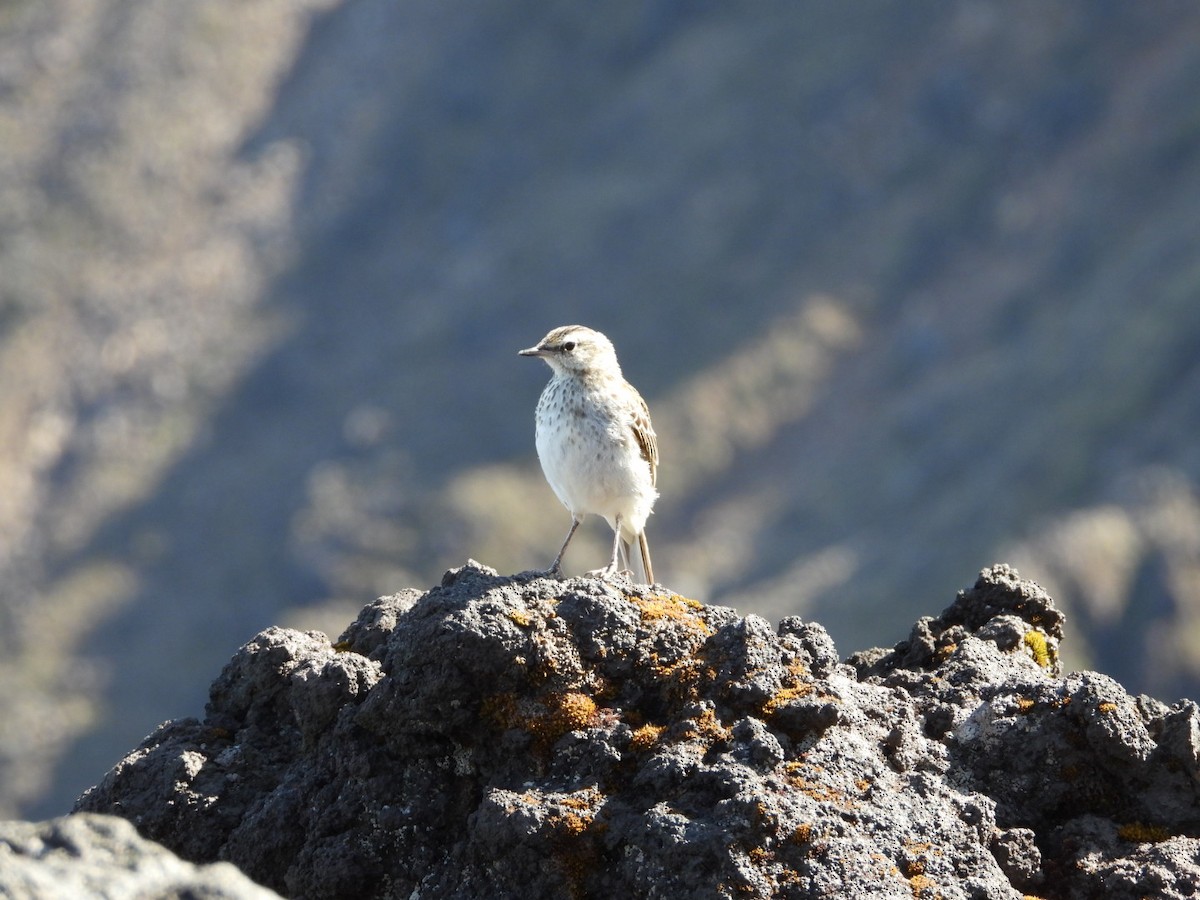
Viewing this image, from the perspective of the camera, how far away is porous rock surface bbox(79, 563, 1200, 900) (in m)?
8.86

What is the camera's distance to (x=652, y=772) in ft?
30.0

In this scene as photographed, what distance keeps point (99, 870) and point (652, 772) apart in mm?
3227

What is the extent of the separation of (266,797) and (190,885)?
10.2ft

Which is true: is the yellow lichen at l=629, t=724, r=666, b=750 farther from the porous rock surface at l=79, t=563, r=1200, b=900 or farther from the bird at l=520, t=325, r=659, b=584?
the bird at l=520, t=325, r=659, b=584

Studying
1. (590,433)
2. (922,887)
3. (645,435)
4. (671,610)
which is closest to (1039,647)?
(671,610)

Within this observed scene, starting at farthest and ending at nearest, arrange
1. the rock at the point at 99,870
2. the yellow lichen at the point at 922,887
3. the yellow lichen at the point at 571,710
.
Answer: the yellow lichen at the point at 571,710
the yellow lichen at the point at 922,887
the rock at the point at 99,870

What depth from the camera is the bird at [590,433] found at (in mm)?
14391

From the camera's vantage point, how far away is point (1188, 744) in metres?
9.58

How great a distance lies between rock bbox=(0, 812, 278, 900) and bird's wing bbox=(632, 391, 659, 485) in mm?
8374

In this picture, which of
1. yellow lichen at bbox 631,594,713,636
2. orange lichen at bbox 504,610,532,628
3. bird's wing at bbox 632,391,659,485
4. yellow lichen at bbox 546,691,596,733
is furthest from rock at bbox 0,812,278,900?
bird's wing at bbox 632,391,659,485

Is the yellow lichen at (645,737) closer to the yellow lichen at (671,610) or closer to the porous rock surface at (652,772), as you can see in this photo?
the porous rock surface at (652,772)

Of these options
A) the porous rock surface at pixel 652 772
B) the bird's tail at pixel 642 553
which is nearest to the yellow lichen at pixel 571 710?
the porous rock surface at pixel 652 772

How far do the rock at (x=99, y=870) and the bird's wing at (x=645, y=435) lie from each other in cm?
837

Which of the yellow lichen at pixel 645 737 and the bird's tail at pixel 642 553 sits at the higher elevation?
the bird's tail at pixel 642 553
